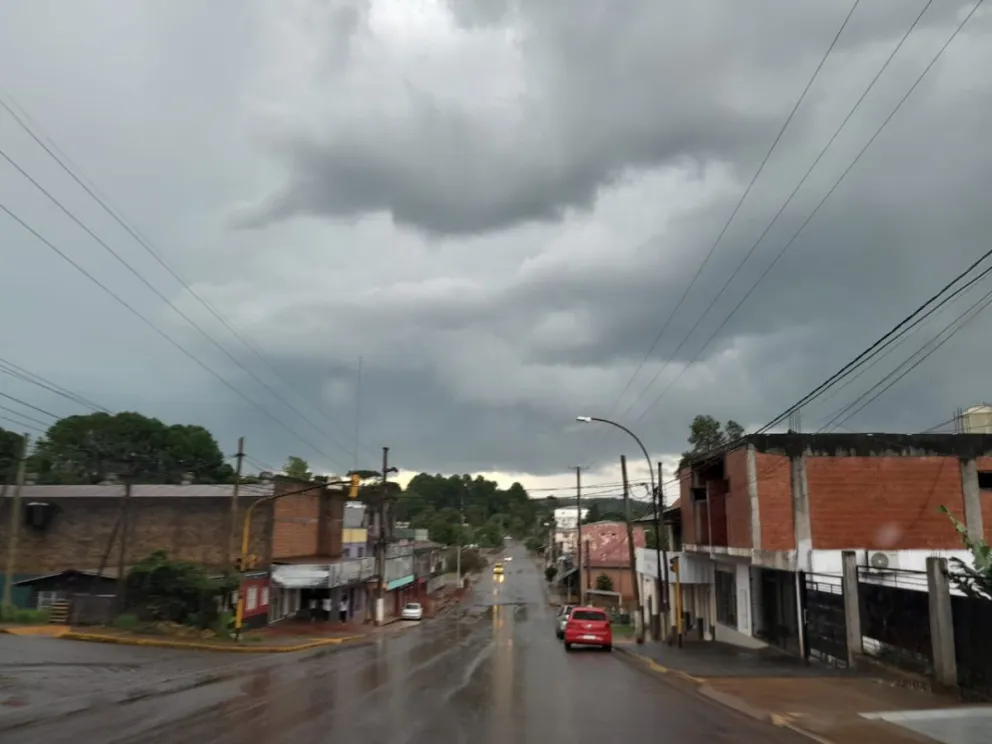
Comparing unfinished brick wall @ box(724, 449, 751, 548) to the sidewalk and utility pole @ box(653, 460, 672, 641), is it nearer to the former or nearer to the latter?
utility pole @ box(653, 460, 672, 641)

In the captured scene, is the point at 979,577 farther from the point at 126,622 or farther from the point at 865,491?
the point at 126,622

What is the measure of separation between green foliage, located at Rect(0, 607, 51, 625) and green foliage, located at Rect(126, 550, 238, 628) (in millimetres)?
3520

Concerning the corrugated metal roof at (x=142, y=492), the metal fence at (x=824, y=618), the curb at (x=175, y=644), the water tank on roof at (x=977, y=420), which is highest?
the water tank on roof at (x=977, y=420)

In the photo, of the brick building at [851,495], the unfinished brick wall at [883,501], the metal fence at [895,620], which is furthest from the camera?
the unfinished brick wall at [883,501]

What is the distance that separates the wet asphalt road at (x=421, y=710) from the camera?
12148 mm

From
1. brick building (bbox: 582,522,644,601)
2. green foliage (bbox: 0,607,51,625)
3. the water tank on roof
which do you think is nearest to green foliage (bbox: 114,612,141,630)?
green foliage (bbox: 0,607,51,625)

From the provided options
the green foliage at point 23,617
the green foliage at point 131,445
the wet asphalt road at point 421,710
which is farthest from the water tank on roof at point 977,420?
A: the green foliage at point 131,445

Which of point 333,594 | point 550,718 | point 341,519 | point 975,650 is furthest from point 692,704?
point 341,519

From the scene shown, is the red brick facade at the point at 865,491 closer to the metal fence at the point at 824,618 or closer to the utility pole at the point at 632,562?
the metal fence at the point at 824,618

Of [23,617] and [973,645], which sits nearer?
[973,645]

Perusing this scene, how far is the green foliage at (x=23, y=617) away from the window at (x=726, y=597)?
98.9ft

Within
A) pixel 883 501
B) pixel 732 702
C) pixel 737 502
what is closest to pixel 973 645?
pixel 732 702

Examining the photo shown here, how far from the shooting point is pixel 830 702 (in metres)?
16.4

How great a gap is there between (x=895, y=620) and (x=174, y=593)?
30.1 metres
